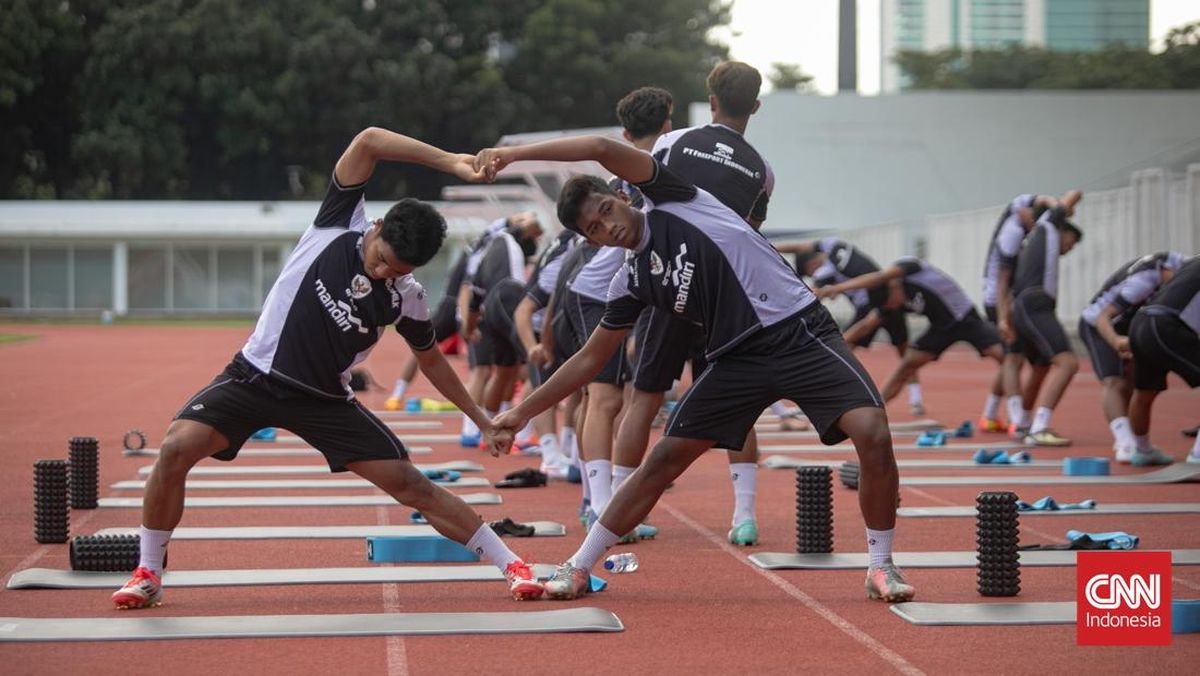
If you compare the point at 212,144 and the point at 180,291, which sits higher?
the point at 212,144

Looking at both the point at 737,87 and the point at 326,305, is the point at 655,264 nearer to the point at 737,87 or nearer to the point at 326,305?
the point at 326,305

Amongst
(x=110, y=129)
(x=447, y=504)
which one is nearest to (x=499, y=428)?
(x=447, y=504)

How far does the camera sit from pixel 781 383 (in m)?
6.58

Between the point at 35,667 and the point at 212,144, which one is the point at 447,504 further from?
the point at 212,144

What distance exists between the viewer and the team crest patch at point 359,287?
641 cm

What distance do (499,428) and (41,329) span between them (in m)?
42.5

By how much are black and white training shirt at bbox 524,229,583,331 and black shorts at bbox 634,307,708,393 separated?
131 inches

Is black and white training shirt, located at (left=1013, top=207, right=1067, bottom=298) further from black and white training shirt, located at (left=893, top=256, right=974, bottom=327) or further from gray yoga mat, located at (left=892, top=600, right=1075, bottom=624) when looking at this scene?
gray yoga mat, located at (left=892, top=600, right=1075, bottom=624)

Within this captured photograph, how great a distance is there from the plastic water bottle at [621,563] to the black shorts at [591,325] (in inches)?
44.6

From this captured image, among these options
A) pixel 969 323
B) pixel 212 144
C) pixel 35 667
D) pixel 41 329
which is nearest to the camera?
pixel 35 667

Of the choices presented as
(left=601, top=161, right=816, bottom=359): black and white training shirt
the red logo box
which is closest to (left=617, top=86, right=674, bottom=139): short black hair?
(left=601, top=161, right=816, bottom=359): black and white training shirt

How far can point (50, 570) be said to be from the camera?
7.29m

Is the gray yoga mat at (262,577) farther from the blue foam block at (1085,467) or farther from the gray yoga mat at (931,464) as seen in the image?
the blue foam block at (1085,467)

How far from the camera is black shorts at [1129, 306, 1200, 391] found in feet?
35.1
